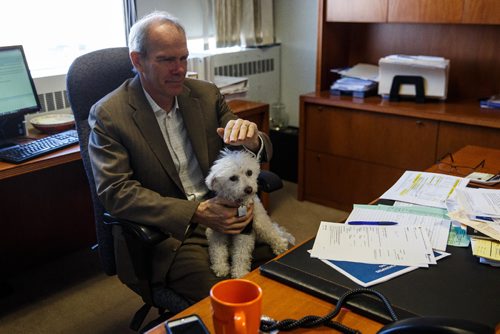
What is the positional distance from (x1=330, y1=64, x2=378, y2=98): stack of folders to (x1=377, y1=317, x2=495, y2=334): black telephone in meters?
2.51

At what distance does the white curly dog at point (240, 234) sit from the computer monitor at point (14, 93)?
1.17 metres

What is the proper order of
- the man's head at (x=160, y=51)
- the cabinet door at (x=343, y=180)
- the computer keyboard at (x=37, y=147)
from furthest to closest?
the cabinet door at (x=343, y=180)
the computer keyboard at (x=37, y=147)
the man's head at (x=160, y=51)

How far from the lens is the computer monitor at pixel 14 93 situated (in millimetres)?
2305

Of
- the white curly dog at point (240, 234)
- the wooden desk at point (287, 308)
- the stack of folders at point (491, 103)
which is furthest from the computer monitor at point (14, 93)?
the stack of folders at point (491, 103)

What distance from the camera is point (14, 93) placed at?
2348 millimetres

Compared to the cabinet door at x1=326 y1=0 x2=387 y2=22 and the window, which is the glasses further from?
the window

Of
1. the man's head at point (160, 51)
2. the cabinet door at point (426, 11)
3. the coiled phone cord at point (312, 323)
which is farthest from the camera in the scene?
the cabinet door at point (426, 11)

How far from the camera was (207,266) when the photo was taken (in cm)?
160

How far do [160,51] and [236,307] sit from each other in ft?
3.45

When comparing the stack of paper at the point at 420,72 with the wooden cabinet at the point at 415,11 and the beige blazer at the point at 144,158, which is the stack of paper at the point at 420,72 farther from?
the beige blazer at the point at 144,158

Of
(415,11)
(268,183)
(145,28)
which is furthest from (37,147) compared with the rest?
(415,11)

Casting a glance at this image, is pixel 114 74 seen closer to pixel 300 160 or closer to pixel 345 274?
pixel 345 274

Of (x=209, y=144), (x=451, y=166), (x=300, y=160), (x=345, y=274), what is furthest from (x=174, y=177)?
(x=300, y=160)

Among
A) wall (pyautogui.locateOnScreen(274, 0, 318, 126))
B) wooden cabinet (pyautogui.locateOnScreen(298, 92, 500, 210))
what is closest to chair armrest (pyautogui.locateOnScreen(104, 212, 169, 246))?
wooden cabinet (pyautogui.locateOnScreen(298, 92, 500, 210))
